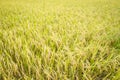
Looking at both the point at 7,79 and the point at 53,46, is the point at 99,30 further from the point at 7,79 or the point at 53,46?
the point at 7,79

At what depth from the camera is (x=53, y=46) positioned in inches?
42.0

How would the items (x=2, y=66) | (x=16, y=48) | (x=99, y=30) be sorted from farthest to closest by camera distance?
(x=99, y=30)
(x=16, y=48)
(x=2, y=66)

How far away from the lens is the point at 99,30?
1598 millimetres

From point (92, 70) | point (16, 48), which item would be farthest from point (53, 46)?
point (92, 70)

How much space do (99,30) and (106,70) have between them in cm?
81

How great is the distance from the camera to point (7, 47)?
1.06 meters

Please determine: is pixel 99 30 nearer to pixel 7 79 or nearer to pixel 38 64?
pixel 38 64

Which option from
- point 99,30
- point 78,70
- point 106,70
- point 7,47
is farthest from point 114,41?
Answer: point 7,47

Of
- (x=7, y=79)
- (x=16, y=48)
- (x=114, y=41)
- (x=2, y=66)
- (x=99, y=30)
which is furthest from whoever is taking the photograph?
(x=99, y=30)

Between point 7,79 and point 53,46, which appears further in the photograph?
point 53,46

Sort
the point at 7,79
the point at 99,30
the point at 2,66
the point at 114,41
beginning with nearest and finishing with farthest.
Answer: the point at 7,79
the point at 2,66
the point at 114,41
the point at 99,30

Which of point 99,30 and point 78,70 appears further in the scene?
point 99,30

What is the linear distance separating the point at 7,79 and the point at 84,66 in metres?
0.42

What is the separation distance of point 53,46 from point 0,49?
37 cm
